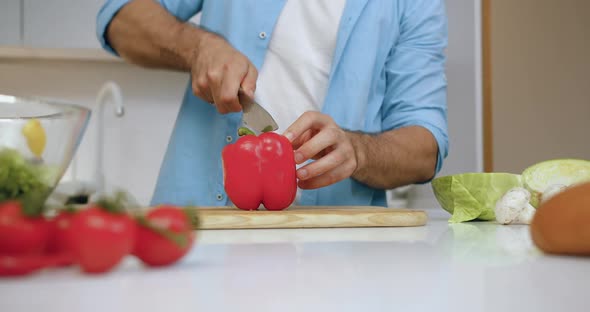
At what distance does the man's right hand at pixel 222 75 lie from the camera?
1.27 m

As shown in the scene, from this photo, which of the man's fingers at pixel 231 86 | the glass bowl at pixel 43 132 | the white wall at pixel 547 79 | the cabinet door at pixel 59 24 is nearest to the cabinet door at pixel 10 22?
the cabinet door at pixel 59 24

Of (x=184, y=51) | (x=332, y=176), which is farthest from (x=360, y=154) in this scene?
(x=184, y=51)

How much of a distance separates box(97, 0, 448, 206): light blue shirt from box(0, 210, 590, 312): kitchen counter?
3.15ft

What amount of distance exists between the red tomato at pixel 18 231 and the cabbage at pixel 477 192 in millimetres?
848

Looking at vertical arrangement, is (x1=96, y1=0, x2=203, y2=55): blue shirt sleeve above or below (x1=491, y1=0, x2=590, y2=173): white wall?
above

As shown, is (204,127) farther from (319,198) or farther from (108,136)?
(108,136)

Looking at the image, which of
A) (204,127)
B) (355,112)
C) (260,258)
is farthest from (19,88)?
(260,258)

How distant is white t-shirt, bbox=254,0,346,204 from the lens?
5.42 feet

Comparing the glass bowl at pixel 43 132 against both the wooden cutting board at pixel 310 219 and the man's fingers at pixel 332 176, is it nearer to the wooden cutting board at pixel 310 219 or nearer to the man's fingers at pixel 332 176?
the wooden cutting board at pixel 310 219

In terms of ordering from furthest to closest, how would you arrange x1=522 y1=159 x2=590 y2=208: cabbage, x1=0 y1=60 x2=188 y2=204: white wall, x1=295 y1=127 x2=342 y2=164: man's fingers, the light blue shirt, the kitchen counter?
x1=0 y1=60 x2=188 y2=204: white wall
the light blue shirt
x1=295 y1=127 x2=342 y2=164: man's fingers
x1=522 y1=159 x2=590 y2=208: cabbage
the kitchen counter

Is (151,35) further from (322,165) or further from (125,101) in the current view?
(125,101)

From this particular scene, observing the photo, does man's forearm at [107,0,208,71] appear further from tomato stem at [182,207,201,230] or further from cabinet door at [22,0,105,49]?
cabinet door at [22,0,105,49]

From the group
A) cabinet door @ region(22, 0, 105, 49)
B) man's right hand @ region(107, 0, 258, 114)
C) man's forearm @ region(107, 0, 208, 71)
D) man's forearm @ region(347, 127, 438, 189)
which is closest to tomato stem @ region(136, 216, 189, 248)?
man's right hand @ region(107, 0, 258, 114)

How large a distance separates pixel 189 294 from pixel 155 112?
102 inches
